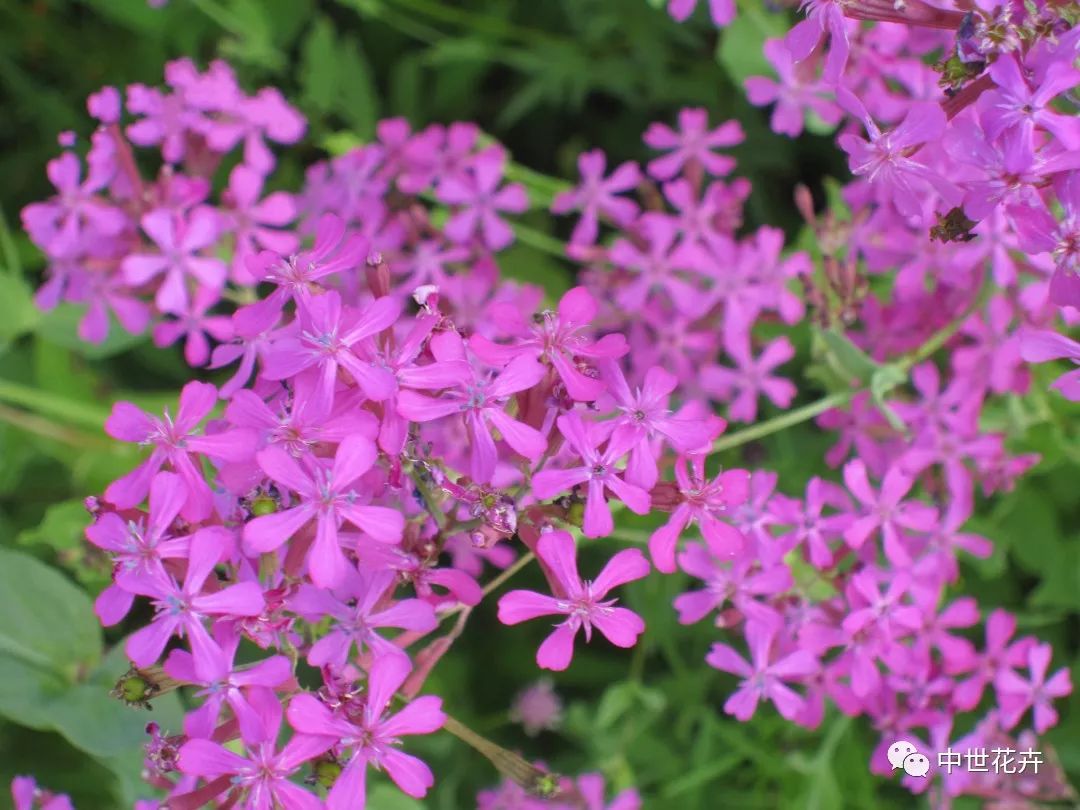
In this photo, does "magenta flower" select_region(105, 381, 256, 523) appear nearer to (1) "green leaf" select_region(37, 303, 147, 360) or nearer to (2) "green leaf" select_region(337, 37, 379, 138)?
(1) "green leaf" select_region(37, 303, 147, 360)

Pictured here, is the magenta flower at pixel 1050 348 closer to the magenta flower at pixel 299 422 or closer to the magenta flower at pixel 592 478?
the magenta flower at pixel 592 478

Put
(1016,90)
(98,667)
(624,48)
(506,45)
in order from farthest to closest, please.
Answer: (506,45) < (624,48) < (98,667) < (1016,90)

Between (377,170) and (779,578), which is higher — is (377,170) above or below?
above

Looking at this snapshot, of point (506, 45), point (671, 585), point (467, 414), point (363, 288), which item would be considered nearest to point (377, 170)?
point (363, 288)

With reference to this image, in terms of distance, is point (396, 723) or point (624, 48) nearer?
point (396, 723)

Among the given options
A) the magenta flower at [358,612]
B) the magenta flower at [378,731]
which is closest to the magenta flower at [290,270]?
the magenta flower at [358,612]

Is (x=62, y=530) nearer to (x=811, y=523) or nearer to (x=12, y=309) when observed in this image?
(x=12, y=309)

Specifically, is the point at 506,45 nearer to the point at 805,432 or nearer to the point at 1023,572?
the point at 805,432

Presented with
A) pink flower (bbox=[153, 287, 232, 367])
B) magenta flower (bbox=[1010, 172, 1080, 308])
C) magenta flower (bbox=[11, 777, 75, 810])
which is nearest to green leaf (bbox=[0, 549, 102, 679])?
magenta flower (bbox=[11, 777, 75, 810])
